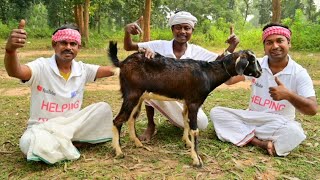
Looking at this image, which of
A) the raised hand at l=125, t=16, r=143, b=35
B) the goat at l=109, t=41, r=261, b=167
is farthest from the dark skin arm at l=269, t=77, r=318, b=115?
the raised hand at l=125, t=16, r=143, b=35

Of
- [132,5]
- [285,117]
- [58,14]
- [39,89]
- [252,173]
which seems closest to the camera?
[252,173]

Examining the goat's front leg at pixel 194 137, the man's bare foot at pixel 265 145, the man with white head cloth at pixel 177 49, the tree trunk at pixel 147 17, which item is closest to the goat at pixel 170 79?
the goat's front leg at pixel 194 137

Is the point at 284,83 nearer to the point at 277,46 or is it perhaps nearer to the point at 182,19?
the point at 277,46

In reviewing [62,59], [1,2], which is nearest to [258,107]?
[62,59]

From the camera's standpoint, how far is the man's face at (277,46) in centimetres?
418

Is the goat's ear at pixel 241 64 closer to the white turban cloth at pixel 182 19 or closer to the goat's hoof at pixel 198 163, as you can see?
the white turban cloth at pixel 182 19

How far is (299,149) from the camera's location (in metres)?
4.54

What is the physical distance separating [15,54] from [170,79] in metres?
1.70

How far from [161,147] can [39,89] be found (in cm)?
170

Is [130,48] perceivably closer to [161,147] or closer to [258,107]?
[161,147]

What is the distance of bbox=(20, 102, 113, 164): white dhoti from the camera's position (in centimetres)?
362

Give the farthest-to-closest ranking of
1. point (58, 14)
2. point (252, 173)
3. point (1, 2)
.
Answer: point (58, 14) < point (1, 2) < point (252, 173)

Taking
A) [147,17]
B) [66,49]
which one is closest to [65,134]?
[66,49]

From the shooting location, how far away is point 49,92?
402cm
